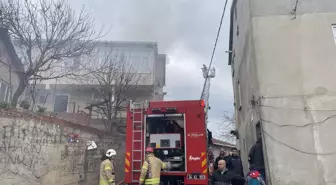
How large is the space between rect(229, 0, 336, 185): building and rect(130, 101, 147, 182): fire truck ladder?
319 cm

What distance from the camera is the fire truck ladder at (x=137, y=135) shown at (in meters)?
6.79

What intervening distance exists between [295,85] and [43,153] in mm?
6786

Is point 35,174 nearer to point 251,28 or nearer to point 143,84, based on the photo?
point 251,28

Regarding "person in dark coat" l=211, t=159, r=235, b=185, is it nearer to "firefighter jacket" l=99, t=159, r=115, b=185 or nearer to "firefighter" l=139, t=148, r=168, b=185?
"firefighter" l=139, t=148, r=168, b=185

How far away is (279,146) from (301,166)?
26.9 inches

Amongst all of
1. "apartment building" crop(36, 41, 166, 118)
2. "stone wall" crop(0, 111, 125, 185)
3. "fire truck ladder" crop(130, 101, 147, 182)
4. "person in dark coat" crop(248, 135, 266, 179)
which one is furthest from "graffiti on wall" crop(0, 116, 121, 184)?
"apartment building" crop(36, 41, 166, 118)

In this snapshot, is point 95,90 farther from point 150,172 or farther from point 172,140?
point 150,172

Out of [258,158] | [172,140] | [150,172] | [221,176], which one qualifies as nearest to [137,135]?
[172,140]

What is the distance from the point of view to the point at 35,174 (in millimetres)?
6258

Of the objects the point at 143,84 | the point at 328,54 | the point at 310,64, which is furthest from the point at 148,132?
the point at 143,84

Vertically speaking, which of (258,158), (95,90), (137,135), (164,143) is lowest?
(258,158)

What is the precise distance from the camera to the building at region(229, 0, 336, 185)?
6719 mm

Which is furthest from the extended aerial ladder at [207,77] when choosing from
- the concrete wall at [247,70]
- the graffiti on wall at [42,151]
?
the graffiti on wall at [42,151]

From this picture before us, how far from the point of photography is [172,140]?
7012mm
